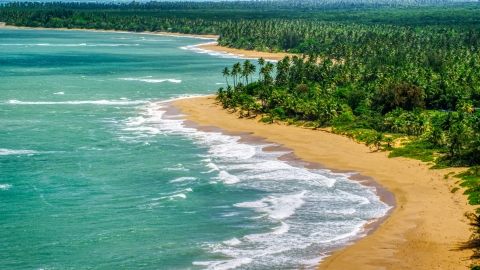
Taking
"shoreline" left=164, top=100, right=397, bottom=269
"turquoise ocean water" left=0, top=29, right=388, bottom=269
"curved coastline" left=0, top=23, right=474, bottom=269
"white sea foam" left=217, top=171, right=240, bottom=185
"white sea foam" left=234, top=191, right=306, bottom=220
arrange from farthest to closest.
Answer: "white sea foam" left=217, top=171, right=240, bottom=185
"white sea foam" left=234, top=191, right=306, bottom=220
"shoreline" left=164, top=100, right=397, bottom=269
"turquoise ocean water" left=0, top=29, right=388, bottom=269
"curved coastline" left=0, top=23, right=474, bottom=269

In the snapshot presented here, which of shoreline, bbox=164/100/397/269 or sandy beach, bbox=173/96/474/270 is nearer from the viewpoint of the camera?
sandy beach, bbox=173/96/474/270

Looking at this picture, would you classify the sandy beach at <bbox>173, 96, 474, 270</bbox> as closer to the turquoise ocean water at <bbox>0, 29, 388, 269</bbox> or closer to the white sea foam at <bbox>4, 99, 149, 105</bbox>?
the turquoise ocean water at <bbox>0, 29, 388, 269</bbox>

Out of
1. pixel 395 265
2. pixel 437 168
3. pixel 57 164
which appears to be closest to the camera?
pixel 395 265

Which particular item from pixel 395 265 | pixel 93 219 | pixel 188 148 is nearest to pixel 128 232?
pixel 93 219

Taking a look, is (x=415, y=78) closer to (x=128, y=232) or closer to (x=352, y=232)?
(x=352, y=232)

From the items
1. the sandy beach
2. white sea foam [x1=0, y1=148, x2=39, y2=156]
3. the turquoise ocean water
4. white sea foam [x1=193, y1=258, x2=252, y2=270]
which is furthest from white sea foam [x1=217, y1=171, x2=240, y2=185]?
white sea foam [x1=0, y1=148, x2=39, y2=156]

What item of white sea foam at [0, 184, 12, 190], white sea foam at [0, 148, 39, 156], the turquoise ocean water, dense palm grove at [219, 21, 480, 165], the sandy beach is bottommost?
white sea foam at [0, 184, 12, 190]

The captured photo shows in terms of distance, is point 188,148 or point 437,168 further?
point 188,148
